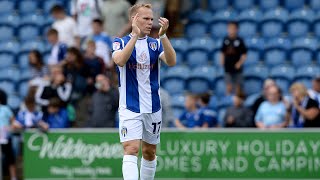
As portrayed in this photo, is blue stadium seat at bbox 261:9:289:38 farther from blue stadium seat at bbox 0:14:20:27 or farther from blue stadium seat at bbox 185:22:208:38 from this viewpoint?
blue stadium seat at bbox 0:14:20:27

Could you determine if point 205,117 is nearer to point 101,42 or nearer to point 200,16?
point 101,42

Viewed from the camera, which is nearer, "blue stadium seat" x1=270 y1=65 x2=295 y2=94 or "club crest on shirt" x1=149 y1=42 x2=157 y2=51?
"club crest on shirt" x1=149 y1=42 x2=157 y2=51

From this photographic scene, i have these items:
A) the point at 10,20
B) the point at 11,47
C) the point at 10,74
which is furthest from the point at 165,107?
the point at 10,20

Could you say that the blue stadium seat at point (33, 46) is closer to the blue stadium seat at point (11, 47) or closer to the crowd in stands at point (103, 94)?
the blue stadium seat at point (11, 47)

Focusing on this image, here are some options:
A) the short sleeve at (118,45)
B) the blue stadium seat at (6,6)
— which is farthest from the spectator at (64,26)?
the short sleeve at (118,45)

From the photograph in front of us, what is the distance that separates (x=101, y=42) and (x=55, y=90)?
4.77ft

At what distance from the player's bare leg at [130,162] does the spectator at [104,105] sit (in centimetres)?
512

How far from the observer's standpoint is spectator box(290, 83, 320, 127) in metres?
14.5

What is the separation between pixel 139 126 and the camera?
1005 cm

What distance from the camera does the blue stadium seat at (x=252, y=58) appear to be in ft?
57.4

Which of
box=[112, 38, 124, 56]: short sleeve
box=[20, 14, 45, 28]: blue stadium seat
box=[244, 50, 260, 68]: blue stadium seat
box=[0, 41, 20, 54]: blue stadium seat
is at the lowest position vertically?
box=[244, 50, 260, 68]: blue stadium seat

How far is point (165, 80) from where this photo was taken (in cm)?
1761

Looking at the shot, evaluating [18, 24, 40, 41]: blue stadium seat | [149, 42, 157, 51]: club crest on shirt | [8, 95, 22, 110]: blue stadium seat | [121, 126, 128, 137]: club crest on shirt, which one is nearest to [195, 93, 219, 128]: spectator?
[8, 95, 22, 110]: blue stadium seat

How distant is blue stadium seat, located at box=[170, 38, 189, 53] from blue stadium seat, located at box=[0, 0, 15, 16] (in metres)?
4.02
